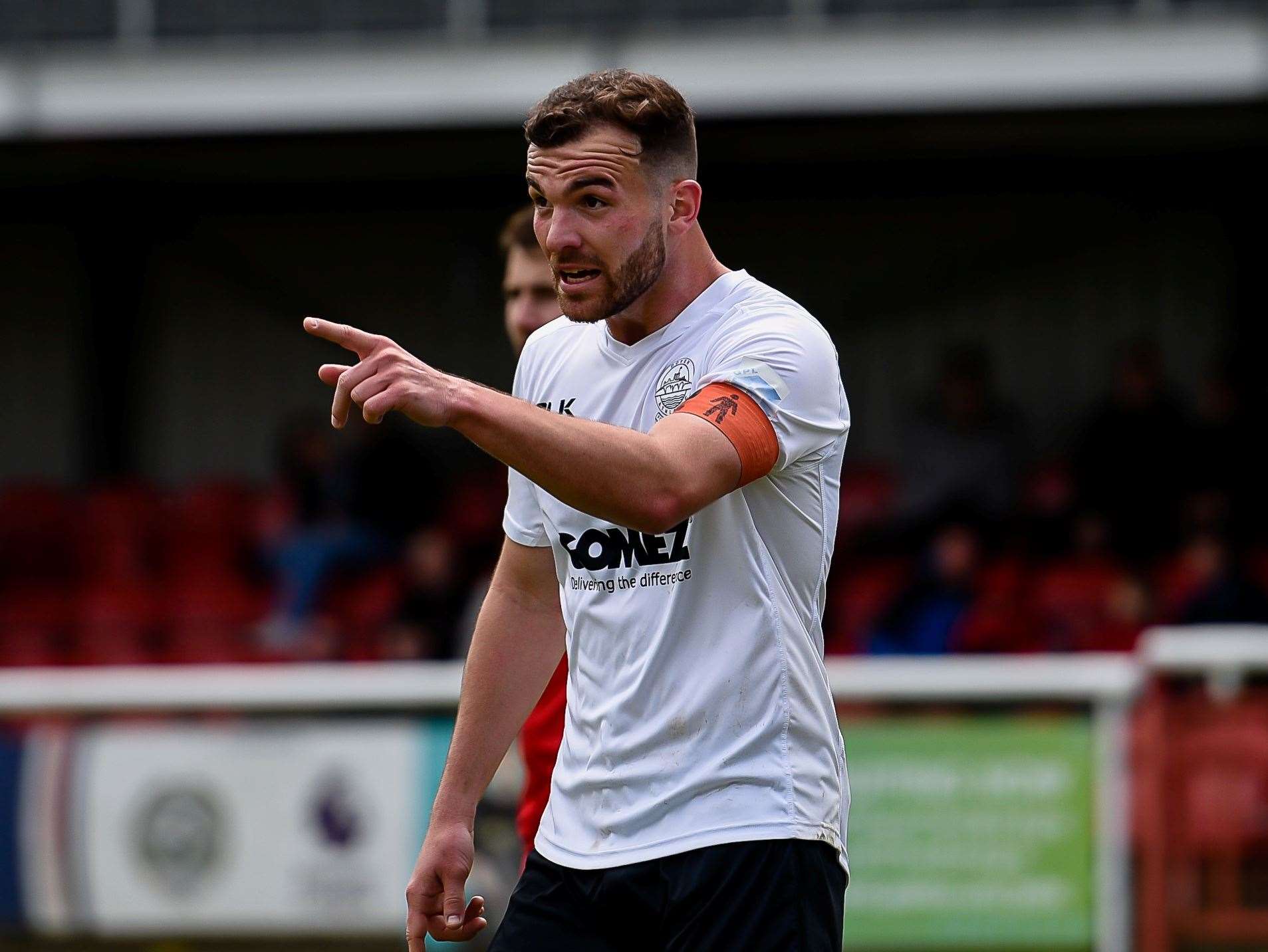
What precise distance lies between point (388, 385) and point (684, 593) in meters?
0.57

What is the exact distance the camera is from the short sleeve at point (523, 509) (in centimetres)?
269

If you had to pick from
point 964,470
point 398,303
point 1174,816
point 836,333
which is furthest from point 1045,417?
point 1174,816

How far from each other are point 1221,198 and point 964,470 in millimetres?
3327

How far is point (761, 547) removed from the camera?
238 cm

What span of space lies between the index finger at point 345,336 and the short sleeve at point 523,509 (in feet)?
1.87

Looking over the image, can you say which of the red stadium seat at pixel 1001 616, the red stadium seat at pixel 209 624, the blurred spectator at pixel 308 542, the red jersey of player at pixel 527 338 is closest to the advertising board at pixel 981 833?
the red stadium seat at pixel 1001 616

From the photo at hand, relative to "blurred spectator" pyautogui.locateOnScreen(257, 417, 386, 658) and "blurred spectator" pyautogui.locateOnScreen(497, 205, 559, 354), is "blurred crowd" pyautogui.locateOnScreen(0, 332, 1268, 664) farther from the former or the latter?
"blurred spectator" pyautogui.locateOnScreen(497, 205, 559, 354)

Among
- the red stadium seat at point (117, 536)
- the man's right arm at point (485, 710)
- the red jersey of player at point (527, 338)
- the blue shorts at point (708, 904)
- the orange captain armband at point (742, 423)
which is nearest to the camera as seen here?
the orange captain armband at point (742, 423)

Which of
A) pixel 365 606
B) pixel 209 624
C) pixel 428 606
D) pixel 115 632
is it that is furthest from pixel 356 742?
pixel 115 632

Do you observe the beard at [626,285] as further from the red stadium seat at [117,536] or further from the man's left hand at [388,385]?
the red stadium seat at [117,536]

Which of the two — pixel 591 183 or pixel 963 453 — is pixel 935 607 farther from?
pixel 591 183

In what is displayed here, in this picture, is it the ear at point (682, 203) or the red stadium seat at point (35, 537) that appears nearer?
the ear at point (682, 203)

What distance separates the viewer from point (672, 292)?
2.47 metres

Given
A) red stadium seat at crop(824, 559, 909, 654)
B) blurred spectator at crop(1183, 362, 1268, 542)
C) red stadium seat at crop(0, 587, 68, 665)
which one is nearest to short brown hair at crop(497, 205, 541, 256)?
red stadium seat at crop(824, 559, 909, 654)
